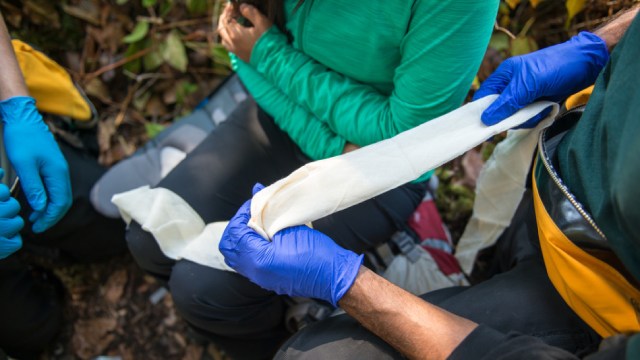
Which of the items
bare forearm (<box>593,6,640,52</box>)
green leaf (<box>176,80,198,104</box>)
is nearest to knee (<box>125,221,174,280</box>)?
green leaf (<box>176,80,198,104</box>)

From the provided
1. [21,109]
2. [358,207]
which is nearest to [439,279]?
[358,207]

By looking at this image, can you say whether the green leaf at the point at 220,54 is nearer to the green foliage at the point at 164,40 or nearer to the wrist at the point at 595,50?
the green foliage at the point at 164,40

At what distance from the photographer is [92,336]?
170 cm

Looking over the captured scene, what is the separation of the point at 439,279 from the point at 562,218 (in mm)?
584

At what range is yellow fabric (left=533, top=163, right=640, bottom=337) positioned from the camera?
0.79 meters

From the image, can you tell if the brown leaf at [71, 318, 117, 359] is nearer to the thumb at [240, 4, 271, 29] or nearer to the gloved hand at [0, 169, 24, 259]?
the gloved hand at [0, 169, 24, 259]

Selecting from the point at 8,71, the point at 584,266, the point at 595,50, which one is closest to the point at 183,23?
the point at 8,71

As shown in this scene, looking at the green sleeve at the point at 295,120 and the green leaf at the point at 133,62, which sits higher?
the green sleeve at the point at 295,120

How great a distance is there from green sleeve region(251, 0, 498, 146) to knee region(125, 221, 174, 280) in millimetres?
570

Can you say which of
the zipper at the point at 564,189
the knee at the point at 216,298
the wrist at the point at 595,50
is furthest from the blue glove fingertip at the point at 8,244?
the wrist at the point at 595,50

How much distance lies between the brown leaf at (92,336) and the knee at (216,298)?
59 cm

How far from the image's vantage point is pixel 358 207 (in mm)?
1226

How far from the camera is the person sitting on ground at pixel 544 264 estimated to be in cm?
74

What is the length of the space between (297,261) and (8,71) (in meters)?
1.00
